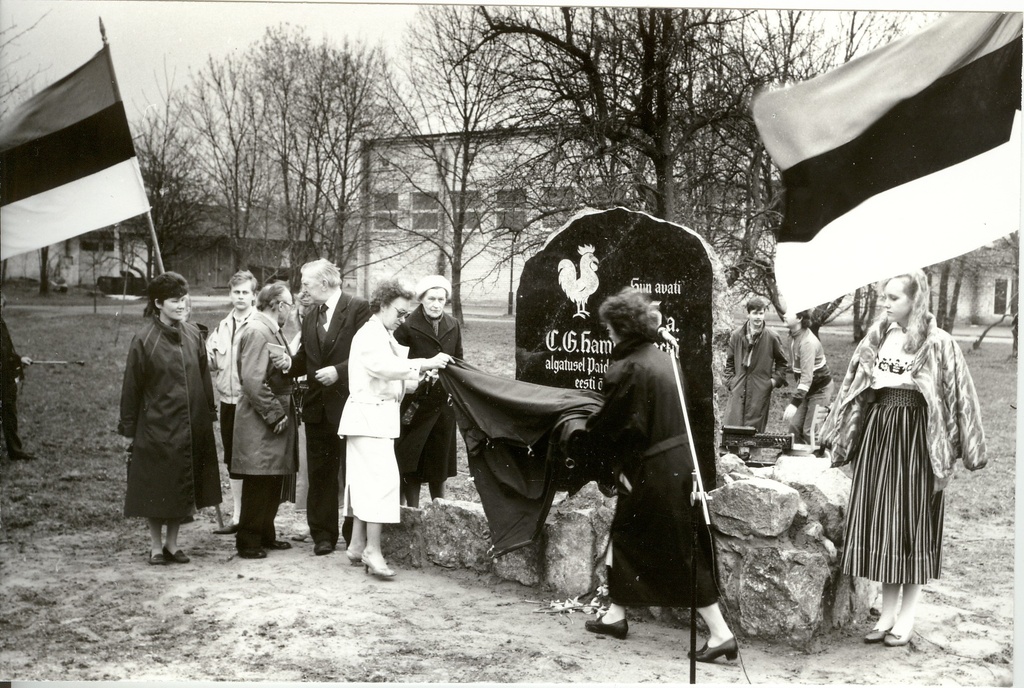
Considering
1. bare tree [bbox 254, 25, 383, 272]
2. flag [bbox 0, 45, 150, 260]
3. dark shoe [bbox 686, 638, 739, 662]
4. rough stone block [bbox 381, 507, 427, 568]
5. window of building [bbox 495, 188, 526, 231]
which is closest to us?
dark shoe [bbox 686, 638, 739, 662]

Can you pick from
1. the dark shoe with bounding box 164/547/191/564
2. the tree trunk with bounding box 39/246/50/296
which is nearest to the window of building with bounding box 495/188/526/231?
the tree trunk with bounding box 39/246/50/296

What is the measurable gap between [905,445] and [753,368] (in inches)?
87.9

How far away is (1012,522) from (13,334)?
5.71m

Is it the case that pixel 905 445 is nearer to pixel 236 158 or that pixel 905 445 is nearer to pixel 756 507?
pixel 756 507

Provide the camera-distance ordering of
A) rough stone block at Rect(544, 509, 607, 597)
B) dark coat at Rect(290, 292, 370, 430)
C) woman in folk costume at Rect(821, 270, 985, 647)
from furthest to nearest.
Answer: dark coat at Rect(290, 292, 370, 430), rough stone block at Rect(544, 509, 607, 597), woman in folk costume at Rect(821, 270, 985, 647)

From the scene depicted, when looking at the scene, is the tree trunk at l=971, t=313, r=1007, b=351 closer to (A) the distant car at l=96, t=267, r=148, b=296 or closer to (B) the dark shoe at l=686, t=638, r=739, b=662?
(B) the dark shoe at l=686, t=638, r=739, b=662

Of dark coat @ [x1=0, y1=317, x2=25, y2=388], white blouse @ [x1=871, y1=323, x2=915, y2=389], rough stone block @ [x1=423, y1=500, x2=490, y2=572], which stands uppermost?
white blouse @ [x1=871, y1=323, x2=915, y2=389]

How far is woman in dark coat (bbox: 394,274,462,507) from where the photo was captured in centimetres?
546

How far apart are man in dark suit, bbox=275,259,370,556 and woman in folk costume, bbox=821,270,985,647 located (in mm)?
2990

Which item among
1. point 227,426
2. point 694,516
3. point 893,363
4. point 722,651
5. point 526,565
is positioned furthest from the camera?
A: point 227,426

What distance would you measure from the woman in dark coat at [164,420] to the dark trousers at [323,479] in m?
0.65

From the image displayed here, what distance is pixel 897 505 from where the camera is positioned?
4.21 meters

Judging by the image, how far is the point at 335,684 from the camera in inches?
168

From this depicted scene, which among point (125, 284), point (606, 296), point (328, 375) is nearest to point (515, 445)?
point (606, 296)
